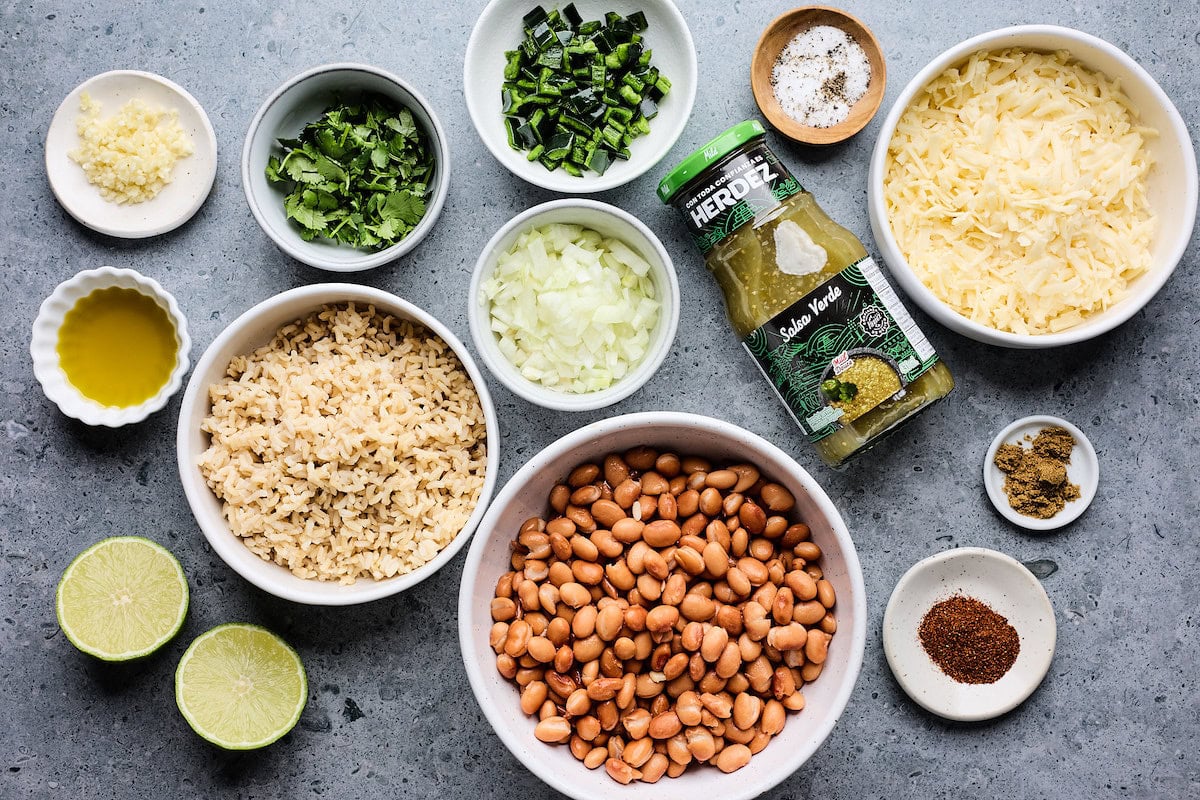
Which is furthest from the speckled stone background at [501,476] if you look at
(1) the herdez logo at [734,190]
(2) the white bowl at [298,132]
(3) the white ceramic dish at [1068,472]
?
(1) the herdez logo at [734,190]

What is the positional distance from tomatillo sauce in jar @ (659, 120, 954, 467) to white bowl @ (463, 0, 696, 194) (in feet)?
0.55

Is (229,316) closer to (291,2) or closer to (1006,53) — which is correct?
(291,2)

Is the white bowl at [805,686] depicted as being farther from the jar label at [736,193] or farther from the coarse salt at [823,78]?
the coarse salt at [823,78]

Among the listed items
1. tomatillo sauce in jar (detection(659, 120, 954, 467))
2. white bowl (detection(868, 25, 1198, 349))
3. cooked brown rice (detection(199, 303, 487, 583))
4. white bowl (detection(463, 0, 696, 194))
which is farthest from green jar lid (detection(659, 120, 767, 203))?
cooked brown rice (detection(199, 303, 487, 583))

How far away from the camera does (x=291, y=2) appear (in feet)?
6.94

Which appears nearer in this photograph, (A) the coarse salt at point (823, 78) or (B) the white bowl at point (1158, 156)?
(B) the white bowl at point (1158, 156)

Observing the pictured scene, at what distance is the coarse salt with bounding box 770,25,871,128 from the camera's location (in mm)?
2014

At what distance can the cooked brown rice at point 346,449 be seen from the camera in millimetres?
1822

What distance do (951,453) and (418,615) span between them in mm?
1408

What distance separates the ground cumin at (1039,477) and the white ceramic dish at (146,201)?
2113 mm

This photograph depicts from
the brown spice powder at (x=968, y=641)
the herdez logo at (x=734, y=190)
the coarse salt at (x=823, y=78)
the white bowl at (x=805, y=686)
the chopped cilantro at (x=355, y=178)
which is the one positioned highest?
the chopped cilantro at (x=355, y=178)

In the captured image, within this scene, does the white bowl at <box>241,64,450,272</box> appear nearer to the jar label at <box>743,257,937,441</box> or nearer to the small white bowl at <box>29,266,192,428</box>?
the small white bowl at <box>29,266,192,428</box>

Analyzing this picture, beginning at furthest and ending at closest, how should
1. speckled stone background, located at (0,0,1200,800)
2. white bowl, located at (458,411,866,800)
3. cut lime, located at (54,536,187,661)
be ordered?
speckled stone background, located at (0,0,1200,800), cut lime, located at (54,536,187,661), white bowl, located at (458,411,866,800)

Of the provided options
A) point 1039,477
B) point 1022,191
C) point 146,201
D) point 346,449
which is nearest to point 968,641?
point 1039,477
